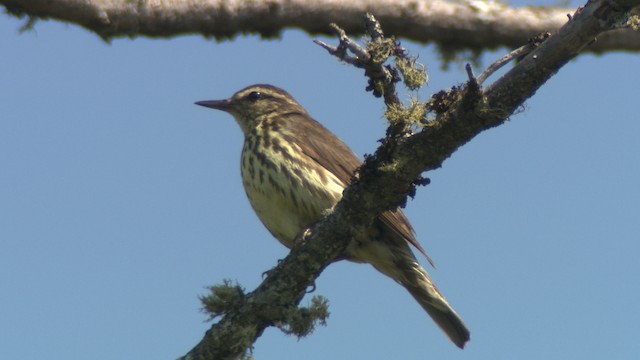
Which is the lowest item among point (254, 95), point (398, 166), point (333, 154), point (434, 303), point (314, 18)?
point (398, 166)

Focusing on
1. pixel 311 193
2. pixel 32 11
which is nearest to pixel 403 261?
pixel 311 193

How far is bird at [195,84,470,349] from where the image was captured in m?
6.88

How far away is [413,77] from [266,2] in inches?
58.8

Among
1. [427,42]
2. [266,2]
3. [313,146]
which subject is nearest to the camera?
[266,2]

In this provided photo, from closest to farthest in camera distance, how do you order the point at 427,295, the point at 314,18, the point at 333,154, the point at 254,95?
the point at 314,18 → the point at 427,295 → the point at 333,154 → the point at 254,95

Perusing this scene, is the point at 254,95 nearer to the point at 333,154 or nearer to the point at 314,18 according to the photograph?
the point at 333,154

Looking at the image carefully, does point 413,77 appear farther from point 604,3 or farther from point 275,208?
point 275,208

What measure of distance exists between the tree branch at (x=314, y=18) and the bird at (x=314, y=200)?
109 centimetres

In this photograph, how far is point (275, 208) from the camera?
711 cm

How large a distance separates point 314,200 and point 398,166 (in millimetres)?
2154

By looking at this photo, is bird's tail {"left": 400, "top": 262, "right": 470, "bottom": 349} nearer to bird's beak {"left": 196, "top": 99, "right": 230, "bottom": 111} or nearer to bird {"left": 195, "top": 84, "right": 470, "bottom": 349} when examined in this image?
bird {"left": 195, "top": 84, "right": 470, "bottom": 349}

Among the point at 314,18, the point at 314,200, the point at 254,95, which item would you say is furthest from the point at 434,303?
the point at 254,95

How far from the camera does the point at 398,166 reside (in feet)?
15.9

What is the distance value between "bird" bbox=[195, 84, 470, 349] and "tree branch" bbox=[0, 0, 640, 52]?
109cm
